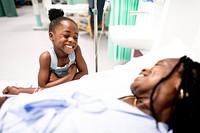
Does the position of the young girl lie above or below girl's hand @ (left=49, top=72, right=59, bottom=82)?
above

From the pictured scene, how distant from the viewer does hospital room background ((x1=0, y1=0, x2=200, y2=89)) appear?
1250 millimetres

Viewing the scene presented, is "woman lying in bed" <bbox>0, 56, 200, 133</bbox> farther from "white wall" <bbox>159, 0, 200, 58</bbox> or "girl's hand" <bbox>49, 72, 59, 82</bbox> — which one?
"white wall" <bbox>159, 0, 200, 58</bbox>

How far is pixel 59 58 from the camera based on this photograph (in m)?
1.21

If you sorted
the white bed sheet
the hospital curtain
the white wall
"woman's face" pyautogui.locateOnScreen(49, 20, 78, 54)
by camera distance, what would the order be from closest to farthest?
the white bed sheet → "woman's face" pyautogui.locateOnScreen(49, 20, 78, 54) → the white wall → the hospital curtain

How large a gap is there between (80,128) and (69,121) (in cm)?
5

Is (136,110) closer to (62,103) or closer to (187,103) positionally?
(187,103)

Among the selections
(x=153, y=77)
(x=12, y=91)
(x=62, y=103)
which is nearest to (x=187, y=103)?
(x=153, y=77)

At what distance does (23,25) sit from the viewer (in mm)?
3854

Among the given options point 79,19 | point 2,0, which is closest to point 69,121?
point 79,19

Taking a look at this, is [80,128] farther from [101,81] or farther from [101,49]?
[101,49]

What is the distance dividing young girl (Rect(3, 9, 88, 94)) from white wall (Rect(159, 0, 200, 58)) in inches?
29.9

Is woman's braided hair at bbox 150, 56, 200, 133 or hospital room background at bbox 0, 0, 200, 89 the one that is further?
hospital room background at bbox 0, 0, 200, 89

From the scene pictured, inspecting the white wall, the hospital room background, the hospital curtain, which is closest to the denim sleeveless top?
the hospital room background

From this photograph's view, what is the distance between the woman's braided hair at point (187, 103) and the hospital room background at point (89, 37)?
722 mm
